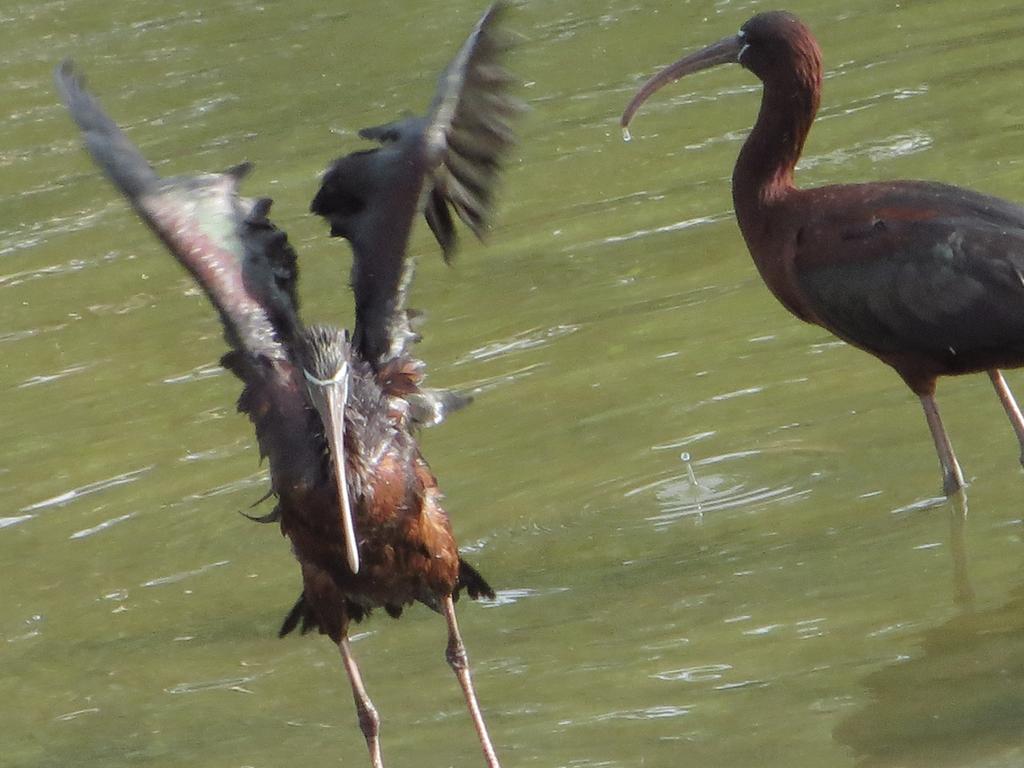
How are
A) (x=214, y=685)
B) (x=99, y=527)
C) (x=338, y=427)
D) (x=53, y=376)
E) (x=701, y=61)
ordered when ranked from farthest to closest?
1. (x=53, y=376)
2. (x=701, y=61)
3. (x=99, y=527)
4. (x=214, y=685)
5. (x=338, y=427)

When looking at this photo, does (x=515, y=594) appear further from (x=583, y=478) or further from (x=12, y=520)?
(x=12, y=520)

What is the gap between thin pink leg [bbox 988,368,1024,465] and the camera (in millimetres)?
7406

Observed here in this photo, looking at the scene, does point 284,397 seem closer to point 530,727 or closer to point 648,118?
point 530,727

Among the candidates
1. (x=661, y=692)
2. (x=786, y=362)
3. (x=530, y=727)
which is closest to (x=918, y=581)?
(x=661, y=692)

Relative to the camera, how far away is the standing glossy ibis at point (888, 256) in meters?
7.21

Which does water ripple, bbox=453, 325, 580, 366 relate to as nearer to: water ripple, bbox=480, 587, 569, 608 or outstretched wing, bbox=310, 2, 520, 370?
water ripple, bbox=480, 587, 569, 608

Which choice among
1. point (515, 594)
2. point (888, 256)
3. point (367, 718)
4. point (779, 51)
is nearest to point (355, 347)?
point (367, 718)

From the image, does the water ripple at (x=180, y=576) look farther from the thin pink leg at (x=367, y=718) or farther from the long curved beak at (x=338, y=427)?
the long curved beak at (x=338, y=427)

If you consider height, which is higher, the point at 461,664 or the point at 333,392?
the point at 333,392

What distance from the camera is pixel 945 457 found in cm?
731

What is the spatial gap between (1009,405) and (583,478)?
5.61ft

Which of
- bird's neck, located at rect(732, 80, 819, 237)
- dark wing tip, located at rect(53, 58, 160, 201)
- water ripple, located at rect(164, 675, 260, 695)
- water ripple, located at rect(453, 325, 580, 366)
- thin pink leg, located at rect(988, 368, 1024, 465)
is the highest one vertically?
dark wing tip, located at rect(53, 58, 160, 201)

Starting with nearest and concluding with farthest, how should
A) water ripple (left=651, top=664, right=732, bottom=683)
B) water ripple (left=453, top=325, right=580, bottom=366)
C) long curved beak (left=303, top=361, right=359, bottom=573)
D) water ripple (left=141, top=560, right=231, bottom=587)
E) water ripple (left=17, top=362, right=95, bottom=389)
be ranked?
long curved beak (left=303, top=361, right=359, bottom=573)
water ripple (left=651, top=664, right=732, bottom=683)
water ripple (left=141, top=560, right=231, bottom=587)
water ripple (left=453, top=325, right=580, bottom=366)
water ripple (left=17, top=362, right=95, bottom=389)

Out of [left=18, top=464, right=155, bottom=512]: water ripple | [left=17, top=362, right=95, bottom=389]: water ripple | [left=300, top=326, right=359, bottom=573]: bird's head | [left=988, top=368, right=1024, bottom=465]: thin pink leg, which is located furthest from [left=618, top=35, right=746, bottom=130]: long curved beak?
[left=17, top=362, right=95, bottom=389]: water ripple
